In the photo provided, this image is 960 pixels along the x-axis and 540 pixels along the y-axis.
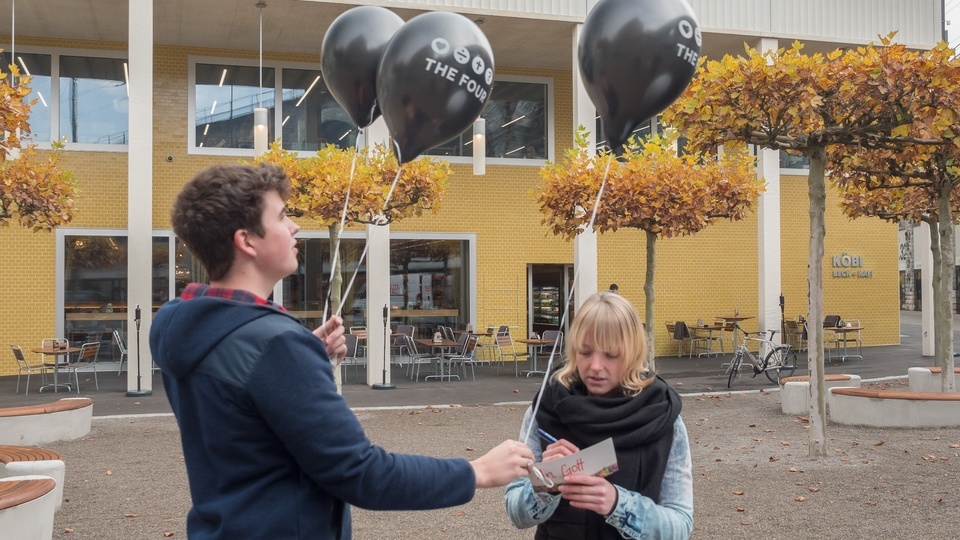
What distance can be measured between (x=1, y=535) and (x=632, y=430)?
3.78m

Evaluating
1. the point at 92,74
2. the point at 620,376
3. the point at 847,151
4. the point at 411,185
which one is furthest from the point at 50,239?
the point at 620,376

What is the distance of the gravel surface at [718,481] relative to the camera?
5.54 meters

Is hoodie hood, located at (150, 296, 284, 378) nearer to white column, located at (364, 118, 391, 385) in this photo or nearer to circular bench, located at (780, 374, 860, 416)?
circular bench, located at (780, 374, 860, 416)

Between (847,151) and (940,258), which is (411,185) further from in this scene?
(940,258)

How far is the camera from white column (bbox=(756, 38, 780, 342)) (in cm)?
1720

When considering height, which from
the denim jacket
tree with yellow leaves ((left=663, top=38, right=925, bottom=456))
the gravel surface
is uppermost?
tree with yellow leaves ((left=663, top=38, right=925, bottom=456))

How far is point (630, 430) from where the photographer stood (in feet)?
7.09

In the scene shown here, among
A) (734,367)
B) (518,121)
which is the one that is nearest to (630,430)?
(734,367)

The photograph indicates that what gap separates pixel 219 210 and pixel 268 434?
46 centimetres

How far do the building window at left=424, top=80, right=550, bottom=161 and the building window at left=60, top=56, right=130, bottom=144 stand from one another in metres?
6.20

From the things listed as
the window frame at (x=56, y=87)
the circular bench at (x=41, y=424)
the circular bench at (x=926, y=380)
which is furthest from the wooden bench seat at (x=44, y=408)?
the circular bench at (x=926, y=380)

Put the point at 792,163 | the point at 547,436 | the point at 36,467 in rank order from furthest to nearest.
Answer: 1. the point at 792,163
2. the point at 36,467
3. the point at 547,436

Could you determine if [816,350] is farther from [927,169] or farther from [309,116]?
[309,116]

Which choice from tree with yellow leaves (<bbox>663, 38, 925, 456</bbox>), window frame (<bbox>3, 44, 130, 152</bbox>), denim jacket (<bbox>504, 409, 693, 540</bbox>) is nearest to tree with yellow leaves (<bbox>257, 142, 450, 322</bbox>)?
tree with yellow leaves (<bbox>663, 38, 925, 456</bbox>)
